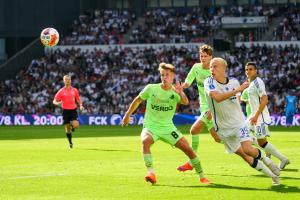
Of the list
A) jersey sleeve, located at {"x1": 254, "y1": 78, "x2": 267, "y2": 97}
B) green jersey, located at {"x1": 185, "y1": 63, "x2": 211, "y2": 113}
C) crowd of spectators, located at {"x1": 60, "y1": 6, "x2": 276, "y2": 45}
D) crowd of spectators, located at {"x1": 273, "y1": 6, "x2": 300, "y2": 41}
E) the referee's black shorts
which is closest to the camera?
jersey sleeve, located at {"x1": 254, "y1": 78, "x2": 267, "y2": 97}

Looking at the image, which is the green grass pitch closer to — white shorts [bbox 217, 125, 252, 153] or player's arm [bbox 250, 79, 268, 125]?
white shorts [bbox 217, 125, 252, 153]

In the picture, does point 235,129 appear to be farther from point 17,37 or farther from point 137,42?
point 17,37

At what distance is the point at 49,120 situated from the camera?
54.8m

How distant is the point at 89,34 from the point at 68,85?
125 feet

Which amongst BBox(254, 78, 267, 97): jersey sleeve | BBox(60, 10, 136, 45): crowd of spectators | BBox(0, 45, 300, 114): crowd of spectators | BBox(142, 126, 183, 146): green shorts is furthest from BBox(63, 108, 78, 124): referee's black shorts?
BBox(60, 10, 136, 45): crowd of spectators

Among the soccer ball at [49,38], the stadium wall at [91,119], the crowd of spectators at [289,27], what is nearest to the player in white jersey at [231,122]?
the soccer ball at [49,38]

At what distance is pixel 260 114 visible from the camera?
57.8 feet

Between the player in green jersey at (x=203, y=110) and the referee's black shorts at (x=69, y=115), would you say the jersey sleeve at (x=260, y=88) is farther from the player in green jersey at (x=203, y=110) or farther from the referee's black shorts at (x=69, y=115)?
the referee's black shorts at (x=69, y=115)

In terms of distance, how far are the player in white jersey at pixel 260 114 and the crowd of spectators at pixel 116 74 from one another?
35052 millimetres

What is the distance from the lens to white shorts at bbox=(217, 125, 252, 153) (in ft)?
47.1

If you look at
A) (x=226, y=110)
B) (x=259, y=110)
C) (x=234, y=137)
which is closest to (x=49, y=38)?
(x=259, y=110)

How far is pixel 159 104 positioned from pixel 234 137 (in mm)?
1819

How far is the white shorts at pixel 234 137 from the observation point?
14359 mm

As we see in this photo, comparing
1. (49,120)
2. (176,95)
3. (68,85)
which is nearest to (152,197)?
(176,95)
